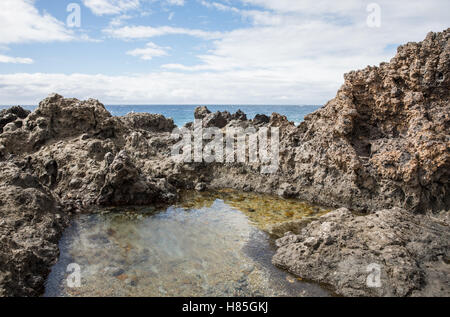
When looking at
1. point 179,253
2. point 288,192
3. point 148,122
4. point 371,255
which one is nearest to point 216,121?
point 148,122

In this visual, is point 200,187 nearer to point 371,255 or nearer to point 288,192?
point 288,192

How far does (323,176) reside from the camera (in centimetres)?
1177

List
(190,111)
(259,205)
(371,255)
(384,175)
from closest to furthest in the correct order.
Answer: (371,255) < (384,175) < (259,205) < (190,111)

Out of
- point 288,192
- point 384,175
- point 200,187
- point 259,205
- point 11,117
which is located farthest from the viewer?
point 11,117

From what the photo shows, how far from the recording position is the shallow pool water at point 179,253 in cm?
616

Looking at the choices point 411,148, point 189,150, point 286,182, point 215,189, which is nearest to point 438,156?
point 411,148

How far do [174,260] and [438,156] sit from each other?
8569 mm

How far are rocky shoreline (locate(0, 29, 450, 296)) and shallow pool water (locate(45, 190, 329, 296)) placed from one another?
19.2 inches

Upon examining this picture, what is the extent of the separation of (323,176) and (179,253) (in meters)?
6.73

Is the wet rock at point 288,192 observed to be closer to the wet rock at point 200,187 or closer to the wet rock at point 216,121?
the wet rock at point 200,187

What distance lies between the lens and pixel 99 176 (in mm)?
11195

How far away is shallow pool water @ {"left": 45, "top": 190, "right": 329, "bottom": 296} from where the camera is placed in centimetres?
616

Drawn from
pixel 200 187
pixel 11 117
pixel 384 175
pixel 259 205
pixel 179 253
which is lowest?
pixel 179 253

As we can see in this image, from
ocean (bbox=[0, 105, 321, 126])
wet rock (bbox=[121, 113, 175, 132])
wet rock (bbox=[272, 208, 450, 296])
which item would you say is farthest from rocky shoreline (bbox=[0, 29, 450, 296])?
ocean (bbox=[0, 105, 321, 126])
